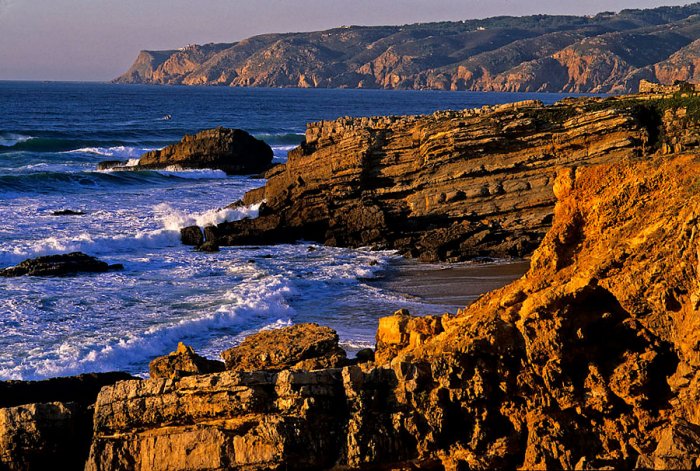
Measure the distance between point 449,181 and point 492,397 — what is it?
2606 cm

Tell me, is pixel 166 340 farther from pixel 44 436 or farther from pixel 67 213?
pixel 67 213

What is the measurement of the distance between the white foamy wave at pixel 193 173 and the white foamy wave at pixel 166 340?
34926mm

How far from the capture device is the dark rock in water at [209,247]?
34.3 meters

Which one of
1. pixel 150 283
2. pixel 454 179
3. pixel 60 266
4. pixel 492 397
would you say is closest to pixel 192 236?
pixel 60 266

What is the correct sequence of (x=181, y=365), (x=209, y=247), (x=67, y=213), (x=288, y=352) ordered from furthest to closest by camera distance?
(x=67, y=213), (x=209, y=247), (x=288, y=352), (x=181, y=365)

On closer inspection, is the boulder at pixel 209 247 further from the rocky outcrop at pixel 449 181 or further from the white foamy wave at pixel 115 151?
the white foamy wave at pixel 115 151

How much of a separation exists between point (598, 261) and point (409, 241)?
23.6 m

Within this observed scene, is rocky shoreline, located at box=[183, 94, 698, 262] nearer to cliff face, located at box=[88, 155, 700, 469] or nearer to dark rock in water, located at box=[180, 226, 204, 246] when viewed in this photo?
dark rock in water, located at box=[180, 226, 204, 246]

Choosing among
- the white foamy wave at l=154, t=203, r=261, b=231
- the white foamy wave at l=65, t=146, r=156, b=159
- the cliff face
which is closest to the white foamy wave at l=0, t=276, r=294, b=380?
the cliff face

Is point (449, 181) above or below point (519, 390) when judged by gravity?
below

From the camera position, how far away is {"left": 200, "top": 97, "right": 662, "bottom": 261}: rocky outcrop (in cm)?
3309

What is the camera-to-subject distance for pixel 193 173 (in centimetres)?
6056

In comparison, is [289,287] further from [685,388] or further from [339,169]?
[685,388]

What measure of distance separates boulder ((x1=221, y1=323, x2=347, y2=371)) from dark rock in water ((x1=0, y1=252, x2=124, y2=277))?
55.5 feet
